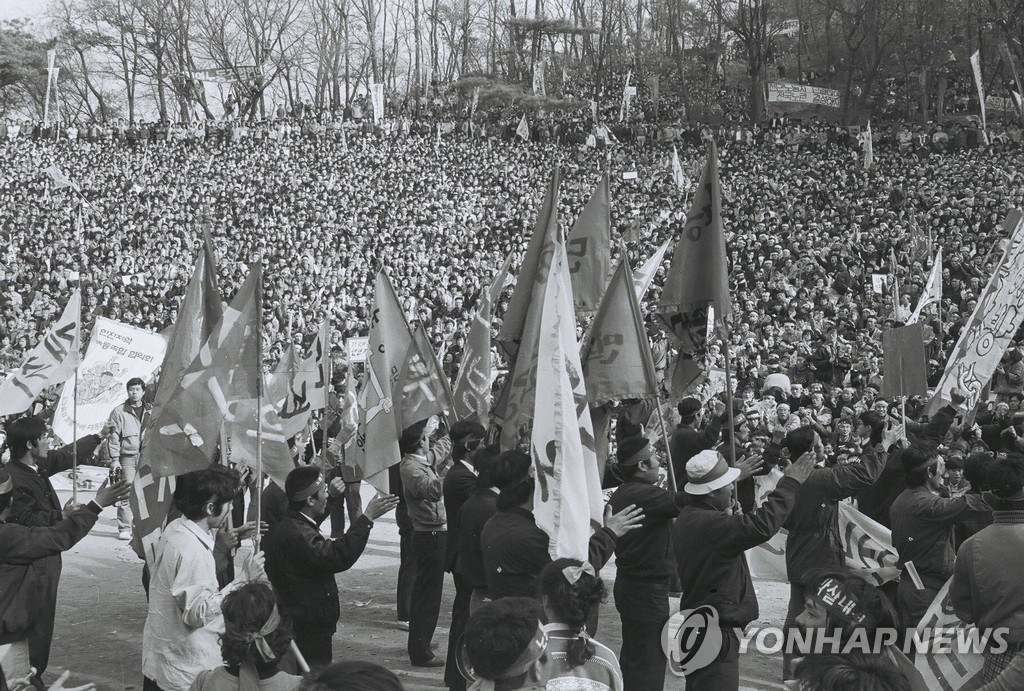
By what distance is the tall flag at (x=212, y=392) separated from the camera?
5102 mm

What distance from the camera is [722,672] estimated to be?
174 inches

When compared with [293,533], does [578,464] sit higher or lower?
higher

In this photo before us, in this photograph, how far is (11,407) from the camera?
8.02 metres

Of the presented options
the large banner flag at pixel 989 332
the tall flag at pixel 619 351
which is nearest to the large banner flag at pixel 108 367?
the tall flag at pixel 619 351

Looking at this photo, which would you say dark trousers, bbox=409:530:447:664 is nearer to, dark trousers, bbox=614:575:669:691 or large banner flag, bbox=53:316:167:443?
dark trousers, bbox=614:575:669:691

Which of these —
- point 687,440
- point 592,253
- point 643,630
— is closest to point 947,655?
point 643,630

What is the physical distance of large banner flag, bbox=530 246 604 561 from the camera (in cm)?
449

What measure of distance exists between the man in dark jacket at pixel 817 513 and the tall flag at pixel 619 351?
820mm

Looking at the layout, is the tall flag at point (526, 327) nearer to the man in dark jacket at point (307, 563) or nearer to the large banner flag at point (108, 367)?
the man in dark jacket at point (307, 563)

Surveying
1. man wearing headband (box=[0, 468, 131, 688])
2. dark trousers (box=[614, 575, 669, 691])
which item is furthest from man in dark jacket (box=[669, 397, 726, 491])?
man wearing headband (box=[0, 468, 131, 688])

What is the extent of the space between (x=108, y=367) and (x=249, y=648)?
6427 millimetres

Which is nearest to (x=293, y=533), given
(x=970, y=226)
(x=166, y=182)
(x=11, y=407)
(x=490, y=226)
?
(x=11, y=407)

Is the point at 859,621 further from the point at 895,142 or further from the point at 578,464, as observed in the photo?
the point at 895,142

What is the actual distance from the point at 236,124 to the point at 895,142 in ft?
71.0
